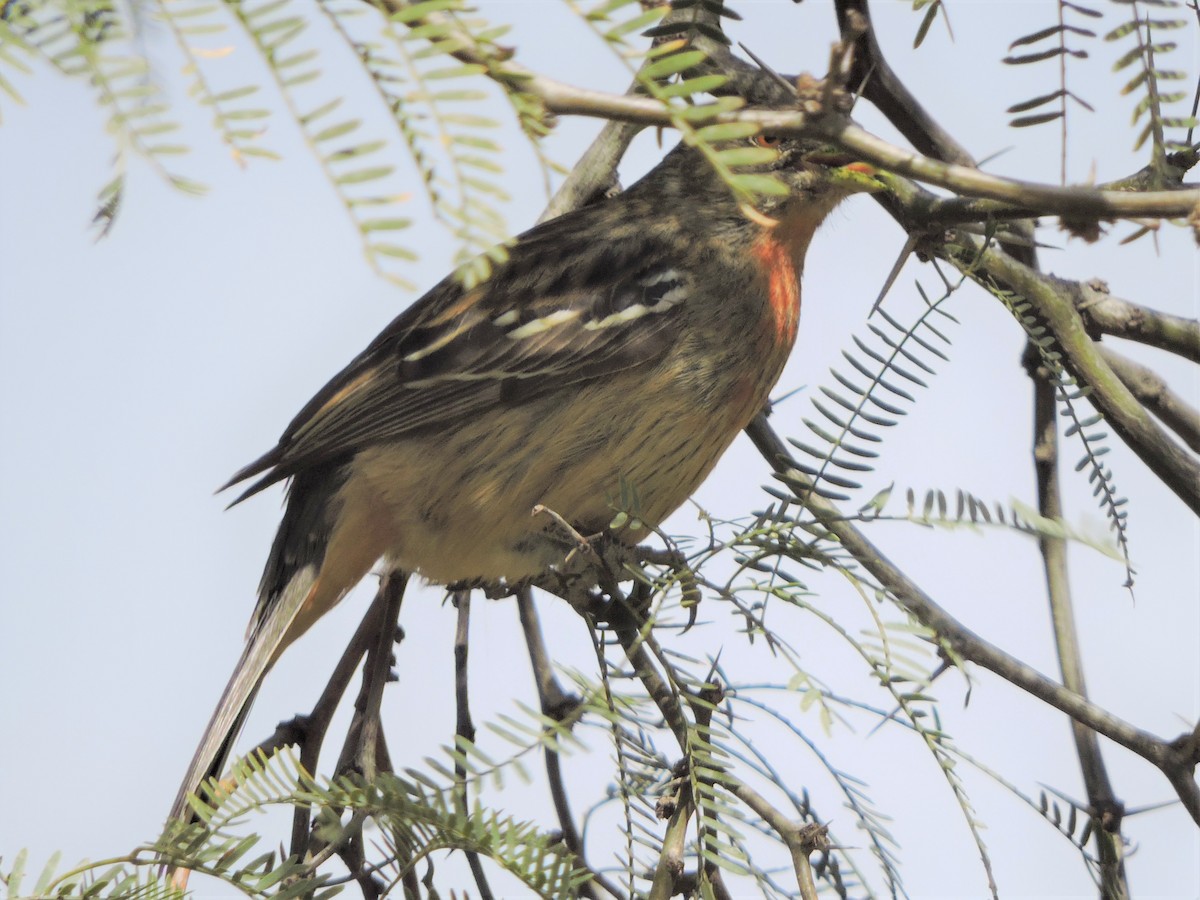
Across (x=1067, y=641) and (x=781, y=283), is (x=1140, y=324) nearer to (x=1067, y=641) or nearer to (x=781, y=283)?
(x=1067, y=641)

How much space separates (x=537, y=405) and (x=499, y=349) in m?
0.28

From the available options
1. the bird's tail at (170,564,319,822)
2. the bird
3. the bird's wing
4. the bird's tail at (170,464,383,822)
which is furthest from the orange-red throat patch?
the bird's tail at (170,564,319,822)

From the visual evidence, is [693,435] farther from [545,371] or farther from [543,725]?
[543,725]

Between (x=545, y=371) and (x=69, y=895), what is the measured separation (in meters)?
2.74

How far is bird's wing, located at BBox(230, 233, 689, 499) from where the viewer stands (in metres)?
4.56

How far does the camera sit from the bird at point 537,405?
14.3 ft

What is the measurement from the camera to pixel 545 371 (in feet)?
15.0

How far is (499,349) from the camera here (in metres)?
4.66

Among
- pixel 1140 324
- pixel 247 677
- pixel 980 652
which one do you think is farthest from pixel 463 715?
pixel 1140 324

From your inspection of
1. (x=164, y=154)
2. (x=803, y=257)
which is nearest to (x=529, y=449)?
(x=803, y=257)

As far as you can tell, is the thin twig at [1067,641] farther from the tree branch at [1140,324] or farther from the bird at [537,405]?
the bird at [537,405]

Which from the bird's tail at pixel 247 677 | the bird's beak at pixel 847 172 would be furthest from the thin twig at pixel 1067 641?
the bird's tail at pixel 247 677

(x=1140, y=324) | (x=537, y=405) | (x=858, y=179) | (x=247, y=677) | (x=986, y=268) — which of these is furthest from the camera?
(x=537, y=405)

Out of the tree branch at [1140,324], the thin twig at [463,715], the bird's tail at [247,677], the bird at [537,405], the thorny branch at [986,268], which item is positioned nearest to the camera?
the thorny branch at [986,268]
